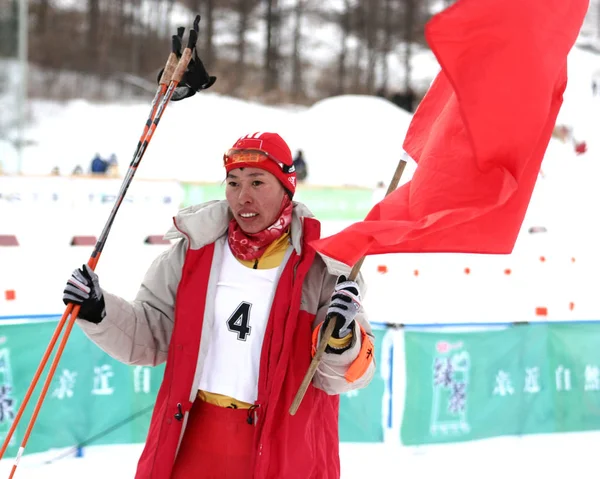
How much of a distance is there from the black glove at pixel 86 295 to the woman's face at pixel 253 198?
462 mm

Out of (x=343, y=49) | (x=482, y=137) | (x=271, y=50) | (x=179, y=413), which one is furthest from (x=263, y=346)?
(x=343, y=49)

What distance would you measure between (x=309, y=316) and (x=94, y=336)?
64cm

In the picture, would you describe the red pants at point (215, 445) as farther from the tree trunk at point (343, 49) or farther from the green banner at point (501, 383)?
the tree trunk at point (343, 49)

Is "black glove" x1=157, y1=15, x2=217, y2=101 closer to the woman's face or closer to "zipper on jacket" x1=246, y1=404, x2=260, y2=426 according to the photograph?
the woman's face

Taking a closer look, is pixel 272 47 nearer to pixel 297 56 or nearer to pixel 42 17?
pixel 297 56

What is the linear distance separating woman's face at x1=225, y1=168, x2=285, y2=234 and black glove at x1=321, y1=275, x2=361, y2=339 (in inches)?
13.3

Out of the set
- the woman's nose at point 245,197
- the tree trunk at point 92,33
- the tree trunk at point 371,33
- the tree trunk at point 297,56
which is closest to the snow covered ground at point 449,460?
the woman's nose at point 245,197

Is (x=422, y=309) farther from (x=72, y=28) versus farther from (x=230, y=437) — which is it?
(x=72, y=28)

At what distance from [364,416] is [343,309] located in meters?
2.95

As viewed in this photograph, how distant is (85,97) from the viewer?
34.0m

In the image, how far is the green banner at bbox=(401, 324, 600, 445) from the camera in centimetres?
494

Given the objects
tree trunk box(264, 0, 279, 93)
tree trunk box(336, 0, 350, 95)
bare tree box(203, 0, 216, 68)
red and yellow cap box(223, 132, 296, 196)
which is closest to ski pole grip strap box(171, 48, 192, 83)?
red and yellow cap box(223, 132, 296, 196)

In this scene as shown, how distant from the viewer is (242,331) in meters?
2.31

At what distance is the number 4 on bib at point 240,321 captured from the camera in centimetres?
231
